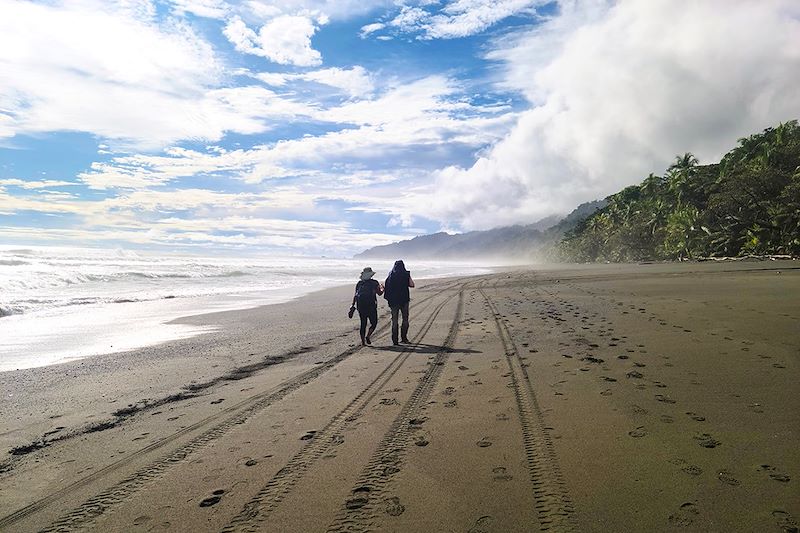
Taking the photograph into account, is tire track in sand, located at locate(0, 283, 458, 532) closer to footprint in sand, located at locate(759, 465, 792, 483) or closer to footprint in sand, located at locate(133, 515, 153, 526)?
footprint in sand, located at locate(133, 515, 153, 526)

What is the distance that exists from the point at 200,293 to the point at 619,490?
75.8 feet

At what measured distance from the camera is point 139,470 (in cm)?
422

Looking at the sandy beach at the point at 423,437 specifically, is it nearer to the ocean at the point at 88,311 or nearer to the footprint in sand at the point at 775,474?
the footprint in sand at the point at 775,474

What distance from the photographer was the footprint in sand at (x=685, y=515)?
3.02 meters

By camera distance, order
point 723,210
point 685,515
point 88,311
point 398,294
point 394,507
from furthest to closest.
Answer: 1. point 723,210
2. point 88,311
3. point 398,294
4. point 394,507
5. point 685,515

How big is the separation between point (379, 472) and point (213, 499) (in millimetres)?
1315

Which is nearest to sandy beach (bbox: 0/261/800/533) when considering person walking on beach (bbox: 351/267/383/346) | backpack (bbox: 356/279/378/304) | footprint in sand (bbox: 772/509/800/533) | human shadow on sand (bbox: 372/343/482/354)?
footprint in sand (bbox: 772/509/800/533)

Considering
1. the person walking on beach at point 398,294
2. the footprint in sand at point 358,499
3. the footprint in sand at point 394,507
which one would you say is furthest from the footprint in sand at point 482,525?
the person walking on beach at point 398,294

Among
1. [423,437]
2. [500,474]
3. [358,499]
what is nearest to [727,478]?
[500,474]

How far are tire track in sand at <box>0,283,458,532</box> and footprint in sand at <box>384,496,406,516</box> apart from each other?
2.12 metres

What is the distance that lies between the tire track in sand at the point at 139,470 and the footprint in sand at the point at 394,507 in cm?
212

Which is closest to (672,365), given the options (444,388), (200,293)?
(444,388)

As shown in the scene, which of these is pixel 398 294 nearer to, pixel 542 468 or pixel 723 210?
pixel 542 468

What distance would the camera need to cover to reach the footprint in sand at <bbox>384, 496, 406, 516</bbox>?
3311mm
